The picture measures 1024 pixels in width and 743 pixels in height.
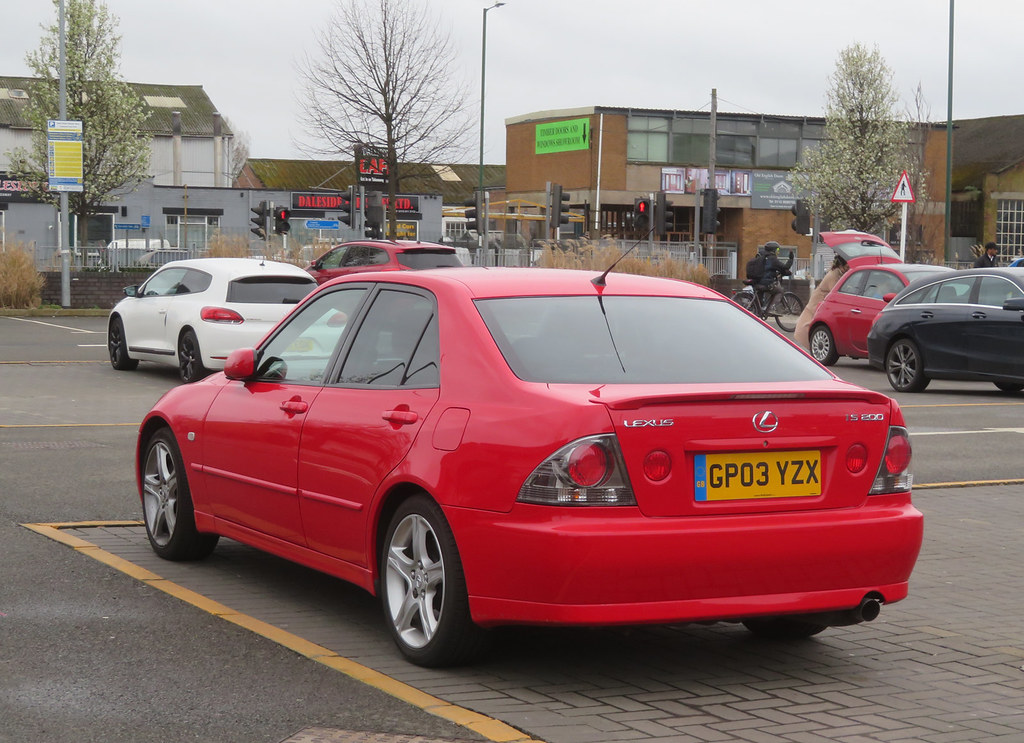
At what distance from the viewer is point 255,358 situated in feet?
21.7

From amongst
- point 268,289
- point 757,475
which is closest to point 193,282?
point 268,289

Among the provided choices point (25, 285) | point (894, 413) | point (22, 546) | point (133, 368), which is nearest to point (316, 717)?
point (894, 413)

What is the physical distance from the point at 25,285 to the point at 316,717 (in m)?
32.0

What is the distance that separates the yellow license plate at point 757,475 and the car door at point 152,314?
14.3 meters

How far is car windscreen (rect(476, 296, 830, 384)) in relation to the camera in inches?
206

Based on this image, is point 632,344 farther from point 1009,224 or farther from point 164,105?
point 164,105

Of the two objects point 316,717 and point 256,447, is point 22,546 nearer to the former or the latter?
point 256,447

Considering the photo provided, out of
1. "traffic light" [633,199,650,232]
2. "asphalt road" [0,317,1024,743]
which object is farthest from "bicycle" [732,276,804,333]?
"asphalt road" [0,317,1024,743]

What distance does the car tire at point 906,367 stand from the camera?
18.3 metres

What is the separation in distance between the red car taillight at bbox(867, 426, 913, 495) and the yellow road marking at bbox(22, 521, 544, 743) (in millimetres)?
1647

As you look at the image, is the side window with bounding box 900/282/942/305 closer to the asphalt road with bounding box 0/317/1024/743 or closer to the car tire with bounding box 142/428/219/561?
the asphalt road with bounding box 0/317/1024/743

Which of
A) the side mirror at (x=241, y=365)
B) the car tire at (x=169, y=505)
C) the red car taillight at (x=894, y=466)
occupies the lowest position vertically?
the car tire at (x=169, y=505)

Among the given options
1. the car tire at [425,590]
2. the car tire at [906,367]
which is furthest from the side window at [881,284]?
the car tire at [425,590]

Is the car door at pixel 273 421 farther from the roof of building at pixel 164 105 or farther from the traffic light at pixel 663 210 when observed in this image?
the roof of building at pixel 164 105
